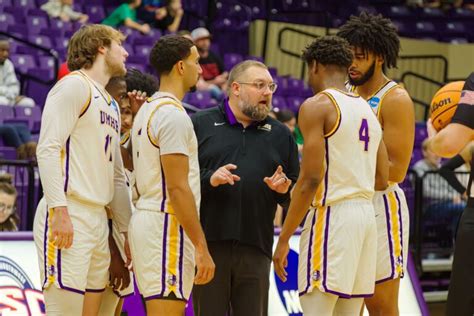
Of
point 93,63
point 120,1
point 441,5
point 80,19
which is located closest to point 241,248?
point 93,63

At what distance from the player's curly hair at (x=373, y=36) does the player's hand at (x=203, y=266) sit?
1.58 m

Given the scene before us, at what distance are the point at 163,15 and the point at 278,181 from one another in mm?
9985

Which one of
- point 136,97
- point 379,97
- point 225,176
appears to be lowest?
point 225,176

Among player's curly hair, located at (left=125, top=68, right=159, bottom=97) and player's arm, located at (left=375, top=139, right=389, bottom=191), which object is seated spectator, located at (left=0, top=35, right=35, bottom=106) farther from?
player's arm, located at (left=375, top=139, right=389, bottom=191)

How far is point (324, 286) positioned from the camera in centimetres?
501

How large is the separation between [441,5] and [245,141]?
14.9m

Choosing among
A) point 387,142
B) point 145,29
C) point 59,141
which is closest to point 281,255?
point 387,142

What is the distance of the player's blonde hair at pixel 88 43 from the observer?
5023mm

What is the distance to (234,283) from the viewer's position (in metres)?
5.53

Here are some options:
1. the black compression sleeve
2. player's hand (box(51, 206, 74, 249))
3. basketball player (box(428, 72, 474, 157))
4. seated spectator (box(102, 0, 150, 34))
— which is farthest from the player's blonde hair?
seated spectator (box(102, 0, 150, 34))

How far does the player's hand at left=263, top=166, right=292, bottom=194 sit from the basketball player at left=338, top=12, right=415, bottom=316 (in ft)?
1.70

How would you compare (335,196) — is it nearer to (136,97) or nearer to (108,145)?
(108,145)

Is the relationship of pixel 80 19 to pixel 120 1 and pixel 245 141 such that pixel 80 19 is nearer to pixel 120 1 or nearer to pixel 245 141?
pixel 120 1

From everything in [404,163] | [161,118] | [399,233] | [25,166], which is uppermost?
[161,118]
